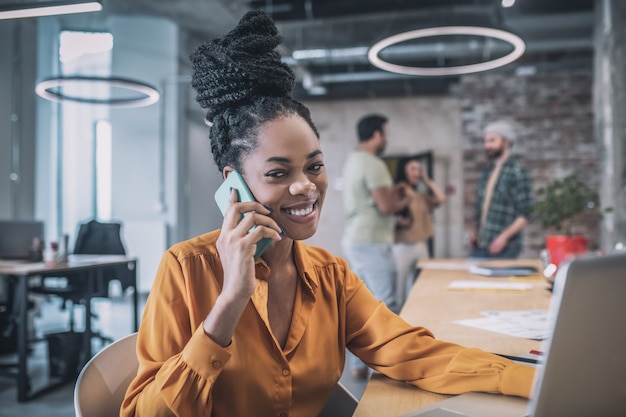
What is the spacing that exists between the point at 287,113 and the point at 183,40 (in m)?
7.41

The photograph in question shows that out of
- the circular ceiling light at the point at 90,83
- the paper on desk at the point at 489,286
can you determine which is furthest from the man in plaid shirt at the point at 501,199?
the circular ceiling light at the point at 90,83

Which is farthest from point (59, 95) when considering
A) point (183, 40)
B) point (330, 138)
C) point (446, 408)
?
point (446, 408)

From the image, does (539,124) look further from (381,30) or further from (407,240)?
(407,240)

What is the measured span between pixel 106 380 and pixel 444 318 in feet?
3.45

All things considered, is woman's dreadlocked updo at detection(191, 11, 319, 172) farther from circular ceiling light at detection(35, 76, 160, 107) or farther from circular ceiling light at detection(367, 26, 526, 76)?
circular ceiling light at detection(35, 76, 160, 107)

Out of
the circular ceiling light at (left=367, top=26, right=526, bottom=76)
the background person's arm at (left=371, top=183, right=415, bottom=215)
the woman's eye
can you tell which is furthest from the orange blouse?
the circular ceiling light at (left=367, top=26, right=526, bottom=76)

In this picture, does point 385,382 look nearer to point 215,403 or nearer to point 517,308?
point 215,403

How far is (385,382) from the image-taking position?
116 cm

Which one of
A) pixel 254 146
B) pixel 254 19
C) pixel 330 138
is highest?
pixel 330 138

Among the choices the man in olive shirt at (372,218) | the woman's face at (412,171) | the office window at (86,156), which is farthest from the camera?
the office window at (86,156)

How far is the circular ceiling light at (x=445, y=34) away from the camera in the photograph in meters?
3.69

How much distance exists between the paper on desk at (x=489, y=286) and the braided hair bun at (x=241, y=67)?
152 cm

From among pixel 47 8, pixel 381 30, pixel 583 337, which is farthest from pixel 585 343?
pixel 381 30

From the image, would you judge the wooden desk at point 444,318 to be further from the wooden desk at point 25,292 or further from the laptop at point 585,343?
the wooden desk at point 25,292
